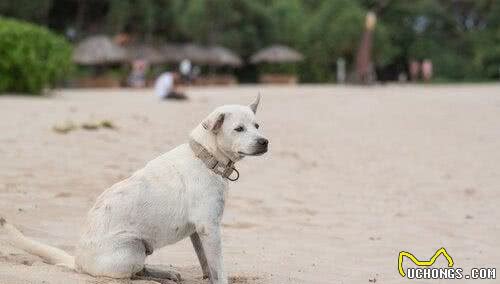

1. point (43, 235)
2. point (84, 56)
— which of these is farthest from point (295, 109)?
point (84, 56)

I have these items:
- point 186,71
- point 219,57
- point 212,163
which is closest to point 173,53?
point 219,57

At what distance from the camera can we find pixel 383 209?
8656 millimetres

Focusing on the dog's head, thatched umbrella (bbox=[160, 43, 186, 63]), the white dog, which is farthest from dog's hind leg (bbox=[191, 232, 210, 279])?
thatched umbrella (bbox=[160, 43, 186, 63])

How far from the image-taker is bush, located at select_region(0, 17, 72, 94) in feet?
62.4

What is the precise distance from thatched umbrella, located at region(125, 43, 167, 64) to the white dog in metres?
35.7

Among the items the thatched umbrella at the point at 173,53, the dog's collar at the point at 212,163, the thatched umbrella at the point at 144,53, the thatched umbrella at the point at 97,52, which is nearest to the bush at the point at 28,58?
the dog's collar at the point at 212,163

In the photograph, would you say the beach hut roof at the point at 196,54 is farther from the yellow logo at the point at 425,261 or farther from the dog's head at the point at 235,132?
the dog's head at the point at 235,132

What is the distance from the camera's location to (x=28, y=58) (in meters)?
19.3

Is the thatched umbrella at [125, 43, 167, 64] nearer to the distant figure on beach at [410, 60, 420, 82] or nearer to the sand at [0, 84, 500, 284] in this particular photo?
the distant figure on beach at [410, 60, 420, 82]

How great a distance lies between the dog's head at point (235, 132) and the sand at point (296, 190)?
97 cm

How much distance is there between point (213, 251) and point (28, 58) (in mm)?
15816

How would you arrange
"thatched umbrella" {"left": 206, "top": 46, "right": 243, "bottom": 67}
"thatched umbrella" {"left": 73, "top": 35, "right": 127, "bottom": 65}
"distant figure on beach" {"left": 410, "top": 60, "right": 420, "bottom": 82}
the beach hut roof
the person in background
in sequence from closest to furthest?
the person in background → "thatched umbrella" {"left": 73, "top": 35, "right": 127, "bottom": 65} → the beach hut roof → "thatched umbrella" {"left": 206, "top": 46, "right": 243, "bottom": 67} → "distant figure on beach" {"left": 410, "top": 60, "right": 420, "bottom": 82}

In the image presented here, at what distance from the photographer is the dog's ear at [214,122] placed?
469 cm

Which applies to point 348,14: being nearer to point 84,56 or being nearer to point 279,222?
point 84,56
